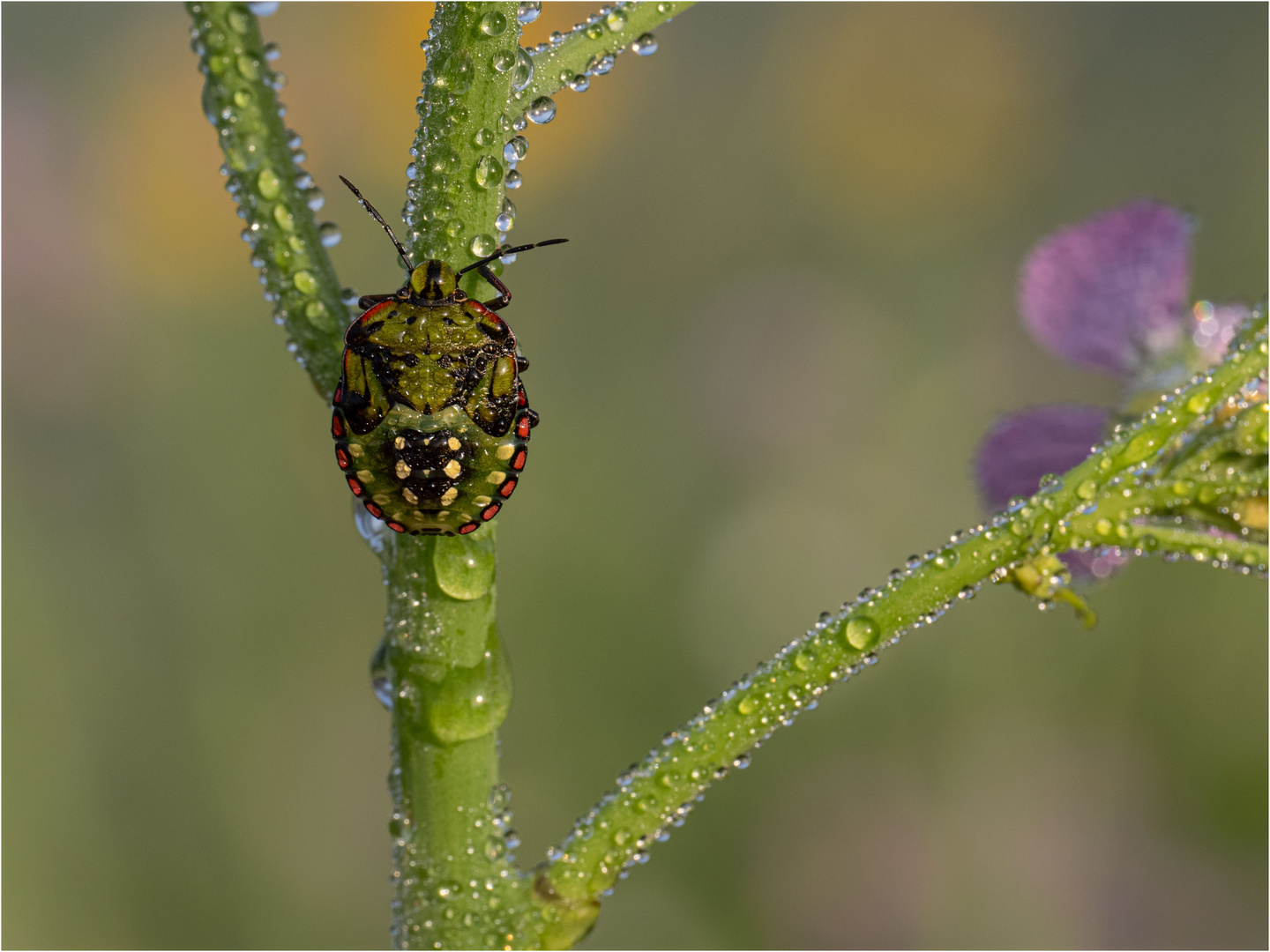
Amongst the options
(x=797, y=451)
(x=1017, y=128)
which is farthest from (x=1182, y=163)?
(x=797, y=451)

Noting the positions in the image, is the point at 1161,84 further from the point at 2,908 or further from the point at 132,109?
the point at 2,908

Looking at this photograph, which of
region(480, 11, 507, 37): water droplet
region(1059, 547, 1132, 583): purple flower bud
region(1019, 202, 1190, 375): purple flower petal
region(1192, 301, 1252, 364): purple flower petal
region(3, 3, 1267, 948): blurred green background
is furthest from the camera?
region(3, 3, 1267, 948): blurred green background

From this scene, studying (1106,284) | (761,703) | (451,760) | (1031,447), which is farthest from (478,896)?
(1106,284)

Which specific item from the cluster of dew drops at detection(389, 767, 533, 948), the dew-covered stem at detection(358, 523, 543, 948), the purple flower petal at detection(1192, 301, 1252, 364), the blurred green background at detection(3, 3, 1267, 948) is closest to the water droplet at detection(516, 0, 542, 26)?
the dew-covered stem at detection(358, 523, 543, 948)

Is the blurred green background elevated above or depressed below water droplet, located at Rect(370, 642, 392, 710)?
above

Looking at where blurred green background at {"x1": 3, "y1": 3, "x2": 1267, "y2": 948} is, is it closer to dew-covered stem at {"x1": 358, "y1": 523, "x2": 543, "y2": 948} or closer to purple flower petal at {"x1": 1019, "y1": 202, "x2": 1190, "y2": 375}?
purple flower petal at {"x1": 1019, "y1": 202, "x2": 1190, "y2": 375}

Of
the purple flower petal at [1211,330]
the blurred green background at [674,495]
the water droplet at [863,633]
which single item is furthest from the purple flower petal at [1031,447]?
the blurred green background at [674,495]

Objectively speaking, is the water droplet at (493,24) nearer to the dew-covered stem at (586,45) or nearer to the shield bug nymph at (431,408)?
the dew-covered stem at (586,45)

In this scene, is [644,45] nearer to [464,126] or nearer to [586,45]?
[586,45]
